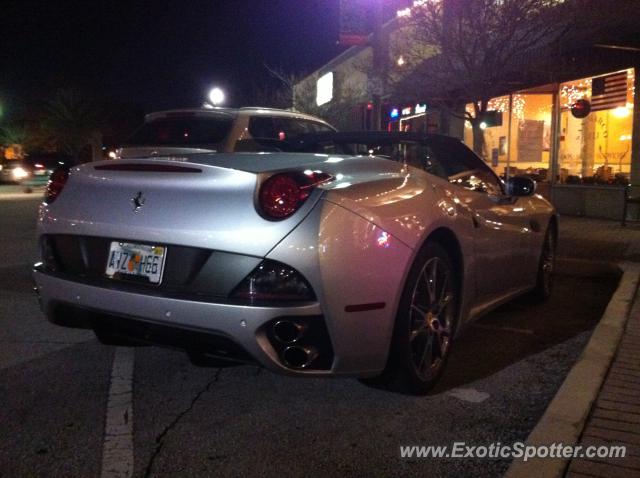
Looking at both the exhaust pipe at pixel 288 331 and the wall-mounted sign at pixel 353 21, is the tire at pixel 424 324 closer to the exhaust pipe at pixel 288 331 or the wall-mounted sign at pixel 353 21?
the exhaust pipe at pixel 288 331

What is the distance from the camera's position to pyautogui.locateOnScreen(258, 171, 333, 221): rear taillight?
10.3 feet

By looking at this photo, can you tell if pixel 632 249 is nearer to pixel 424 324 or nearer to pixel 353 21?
pixel 424 324

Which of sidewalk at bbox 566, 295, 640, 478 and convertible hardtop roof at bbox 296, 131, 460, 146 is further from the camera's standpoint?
convertible hardtop roof at bbox 296, 131, 460, 146

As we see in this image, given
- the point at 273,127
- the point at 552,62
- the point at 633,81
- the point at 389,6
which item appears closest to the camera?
the point at 273,127

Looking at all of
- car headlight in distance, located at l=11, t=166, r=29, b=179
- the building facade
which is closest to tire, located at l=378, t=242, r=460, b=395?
the building facade

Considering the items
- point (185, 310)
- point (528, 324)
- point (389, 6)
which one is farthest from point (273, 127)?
point (389, 6)

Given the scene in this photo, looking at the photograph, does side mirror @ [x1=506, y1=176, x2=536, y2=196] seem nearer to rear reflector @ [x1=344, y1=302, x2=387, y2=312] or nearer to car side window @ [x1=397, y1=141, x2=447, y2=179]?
car side window @ [x1=397, y1=141, x2=447, y2=179]

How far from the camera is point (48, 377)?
13.5 feet

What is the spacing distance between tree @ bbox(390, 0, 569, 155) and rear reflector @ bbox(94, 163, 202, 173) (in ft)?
30.5

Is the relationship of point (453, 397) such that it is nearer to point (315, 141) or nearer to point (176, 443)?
point (176, 443)

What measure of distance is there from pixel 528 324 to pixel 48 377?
12.3 feet

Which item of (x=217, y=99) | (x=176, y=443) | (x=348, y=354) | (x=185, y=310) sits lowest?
(x=176, y=443)

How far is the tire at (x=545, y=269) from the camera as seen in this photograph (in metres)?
6.15

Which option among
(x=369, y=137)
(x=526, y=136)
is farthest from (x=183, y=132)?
(x=526, y=136)
